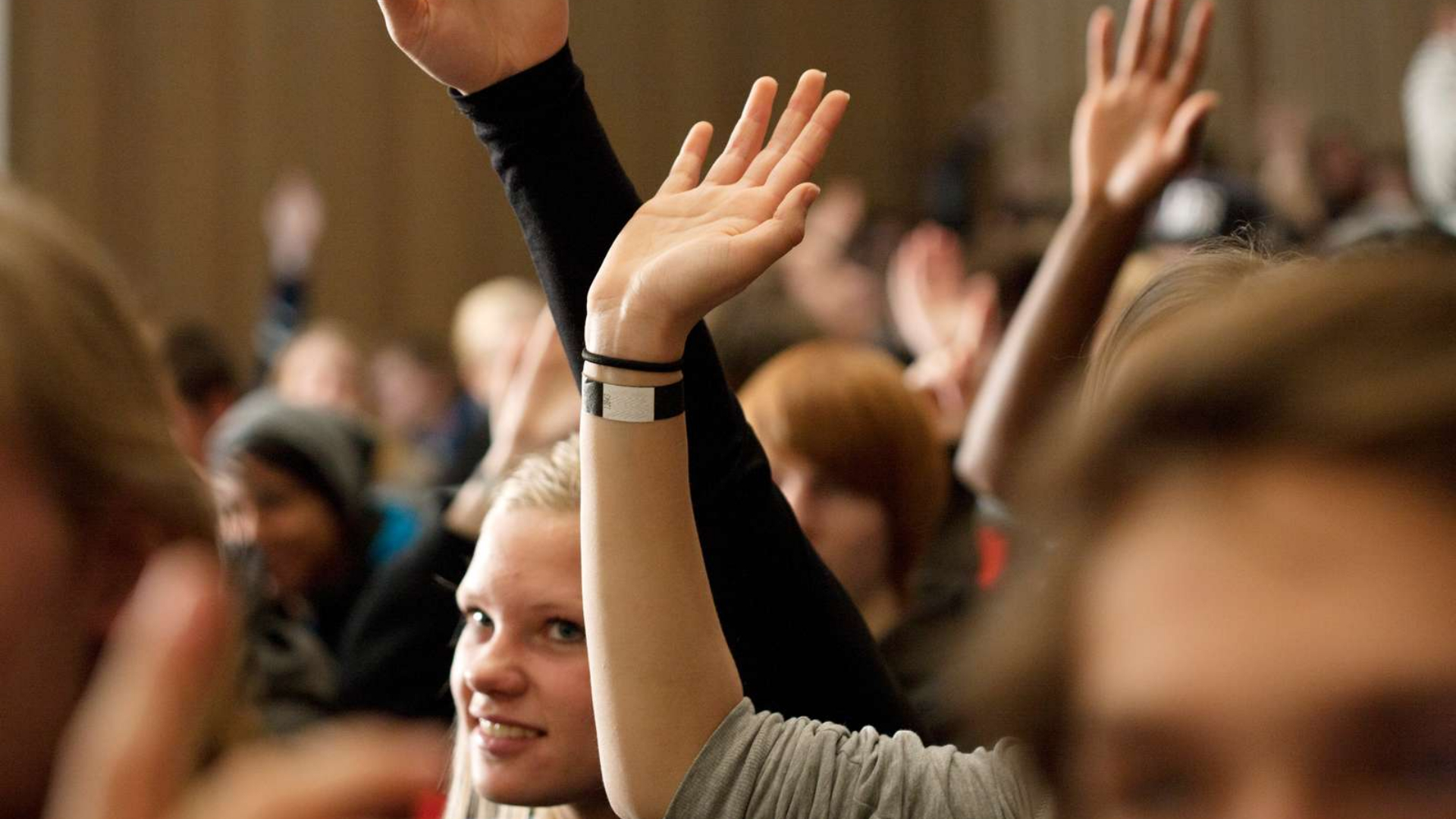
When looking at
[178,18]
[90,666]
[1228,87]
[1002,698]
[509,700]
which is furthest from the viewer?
[1228,87]

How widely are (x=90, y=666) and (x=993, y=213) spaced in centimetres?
786

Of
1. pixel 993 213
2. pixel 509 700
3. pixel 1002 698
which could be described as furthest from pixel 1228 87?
pixel 1002 698

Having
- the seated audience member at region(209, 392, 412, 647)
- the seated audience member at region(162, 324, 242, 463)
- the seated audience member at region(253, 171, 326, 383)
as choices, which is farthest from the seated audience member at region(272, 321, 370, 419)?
the seated audience member at region(253, 171, 326, 383)

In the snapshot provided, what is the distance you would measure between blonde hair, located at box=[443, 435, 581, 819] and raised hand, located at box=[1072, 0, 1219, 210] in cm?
76

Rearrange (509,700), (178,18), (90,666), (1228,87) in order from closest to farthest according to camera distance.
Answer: (90,666)
(509,700)
(178,18)
(1228,87)

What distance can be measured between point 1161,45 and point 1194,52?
0.21ft

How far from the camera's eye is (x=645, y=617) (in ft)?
3.43

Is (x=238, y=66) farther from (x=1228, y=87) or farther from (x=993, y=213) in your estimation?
(x=1228, y=87)

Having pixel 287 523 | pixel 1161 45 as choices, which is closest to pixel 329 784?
pixel 1161 45

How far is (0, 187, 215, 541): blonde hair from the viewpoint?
0.70 metres

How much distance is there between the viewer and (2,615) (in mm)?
674

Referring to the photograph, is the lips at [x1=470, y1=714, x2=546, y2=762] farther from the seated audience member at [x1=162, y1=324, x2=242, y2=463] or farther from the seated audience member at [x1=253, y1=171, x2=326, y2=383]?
the seated audience member at [x1=253, y1=171, x2=326, y2=383]

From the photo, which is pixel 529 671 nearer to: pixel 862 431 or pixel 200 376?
pixel 862 431

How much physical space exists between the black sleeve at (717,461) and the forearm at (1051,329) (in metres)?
0.67
